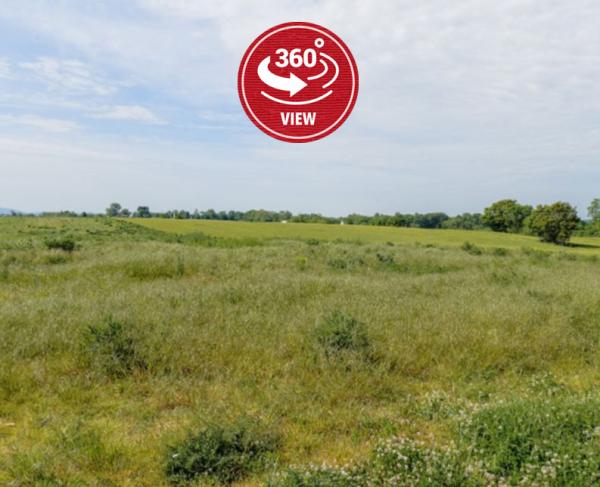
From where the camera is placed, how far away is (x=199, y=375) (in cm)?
535

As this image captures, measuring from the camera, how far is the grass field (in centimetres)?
341

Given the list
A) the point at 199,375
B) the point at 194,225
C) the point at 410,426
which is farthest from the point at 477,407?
the point at 194,225

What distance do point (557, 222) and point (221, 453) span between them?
72.2m

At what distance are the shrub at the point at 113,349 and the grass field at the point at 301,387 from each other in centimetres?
2

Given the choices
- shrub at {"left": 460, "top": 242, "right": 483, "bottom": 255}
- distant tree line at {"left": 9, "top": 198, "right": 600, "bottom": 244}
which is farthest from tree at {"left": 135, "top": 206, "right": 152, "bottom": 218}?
shrub at {"left": 460, "top": 242, "right": 483, "bottom": 255}

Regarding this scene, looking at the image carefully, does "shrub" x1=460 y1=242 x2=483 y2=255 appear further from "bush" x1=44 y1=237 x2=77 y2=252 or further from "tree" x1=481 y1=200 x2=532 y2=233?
"tree" x1=481 y1=200 x2=532 y2=233

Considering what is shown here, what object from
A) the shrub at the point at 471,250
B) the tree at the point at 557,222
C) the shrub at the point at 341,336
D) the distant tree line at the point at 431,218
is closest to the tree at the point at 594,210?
the distant tree line at the point at 431,218

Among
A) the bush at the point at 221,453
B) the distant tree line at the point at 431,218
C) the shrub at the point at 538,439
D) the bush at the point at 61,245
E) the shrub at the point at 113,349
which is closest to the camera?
the shrub at the point at 538,439

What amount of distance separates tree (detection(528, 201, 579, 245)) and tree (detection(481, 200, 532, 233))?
943 inches

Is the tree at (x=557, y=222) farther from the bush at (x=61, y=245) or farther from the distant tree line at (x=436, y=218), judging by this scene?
the bush at (x=61, y=245)

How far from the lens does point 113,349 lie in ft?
18.7

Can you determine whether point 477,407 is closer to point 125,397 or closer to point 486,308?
point 125,397

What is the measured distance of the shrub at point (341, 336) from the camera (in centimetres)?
591

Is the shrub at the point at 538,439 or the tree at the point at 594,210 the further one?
the tree at the point at 594,210
